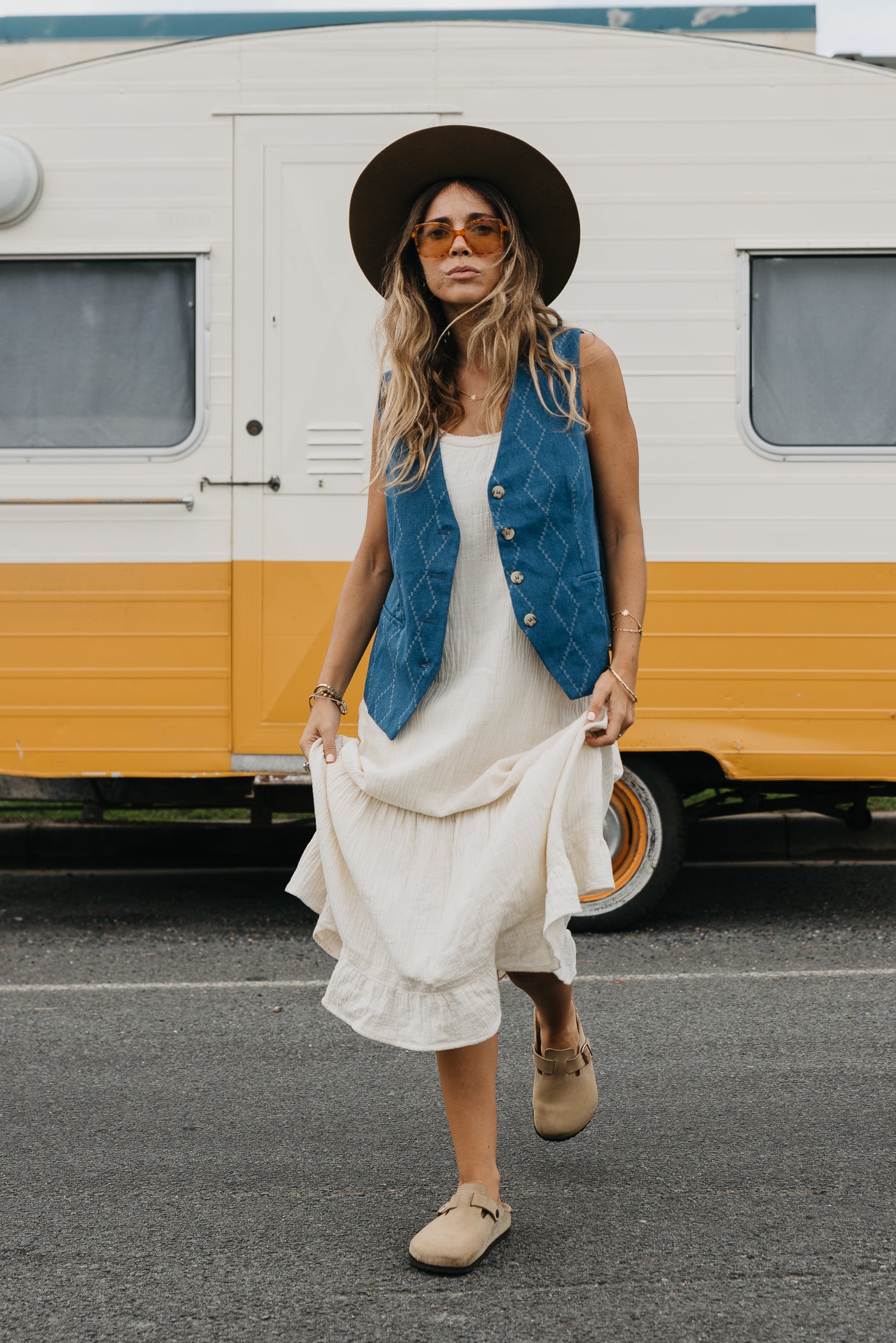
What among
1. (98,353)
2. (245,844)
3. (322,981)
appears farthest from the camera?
(245,844)

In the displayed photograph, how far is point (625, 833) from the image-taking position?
534 cm

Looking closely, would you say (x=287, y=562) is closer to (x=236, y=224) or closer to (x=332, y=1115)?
(x=236, y=224)

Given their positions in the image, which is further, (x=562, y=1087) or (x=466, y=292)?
(x=562, y=1087)

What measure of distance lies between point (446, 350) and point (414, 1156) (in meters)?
1.72

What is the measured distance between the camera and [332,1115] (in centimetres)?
338

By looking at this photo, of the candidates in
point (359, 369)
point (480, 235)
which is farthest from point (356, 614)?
point (359, 369)

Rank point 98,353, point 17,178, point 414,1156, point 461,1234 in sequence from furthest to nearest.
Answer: point 98,353, point 17,178, point 414,1156, point 461,1234

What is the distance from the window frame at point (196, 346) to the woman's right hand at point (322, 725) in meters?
2.57

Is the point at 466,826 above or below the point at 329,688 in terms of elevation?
below

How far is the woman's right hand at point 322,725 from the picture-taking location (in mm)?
2807

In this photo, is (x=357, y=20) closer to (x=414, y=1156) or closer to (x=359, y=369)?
(x=359, y=369)

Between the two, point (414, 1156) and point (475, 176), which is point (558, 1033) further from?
point (475, 176)

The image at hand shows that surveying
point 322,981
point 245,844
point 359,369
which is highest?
point 359,369

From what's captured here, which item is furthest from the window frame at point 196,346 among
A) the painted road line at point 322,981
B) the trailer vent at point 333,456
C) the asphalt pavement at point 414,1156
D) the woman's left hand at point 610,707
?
the woman's left hand at point 610,707
